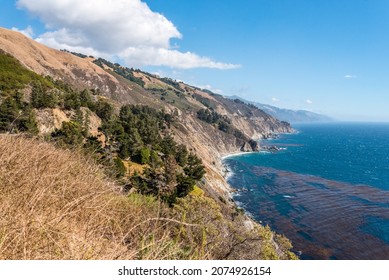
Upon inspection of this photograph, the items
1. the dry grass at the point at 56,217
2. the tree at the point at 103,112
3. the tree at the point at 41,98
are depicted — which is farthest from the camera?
the tree at the point at 103,112

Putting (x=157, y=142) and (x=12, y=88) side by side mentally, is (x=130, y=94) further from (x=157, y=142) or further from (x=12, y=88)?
(x=12, y=88)

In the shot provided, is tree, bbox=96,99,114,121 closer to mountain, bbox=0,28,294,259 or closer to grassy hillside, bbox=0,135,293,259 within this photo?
mountain, bbox=0,28,294,259

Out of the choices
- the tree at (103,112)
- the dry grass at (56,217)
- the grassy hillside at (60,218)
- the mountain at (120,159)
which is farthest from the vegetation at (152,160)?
the grassy hillside at (60,218)

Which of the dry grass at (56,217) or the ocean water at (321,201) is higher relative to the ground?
the dry grass at (56,217)

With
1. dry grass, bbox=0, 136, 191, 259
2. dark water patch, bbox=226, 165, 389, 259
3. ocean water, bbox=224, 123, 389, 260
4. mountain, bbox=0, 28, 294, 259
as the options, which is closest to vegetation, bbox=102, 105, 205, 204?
mountain, bbox=0, 28, 294, 259

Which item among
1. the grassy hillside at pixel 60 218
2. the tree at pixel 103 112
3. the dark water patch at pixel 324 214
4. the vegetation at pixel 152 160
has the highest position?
the tree at pixel 103 112

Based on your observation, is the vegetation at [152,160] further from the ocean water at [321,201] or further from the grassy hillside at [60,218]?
the ocean water at [321,201]
